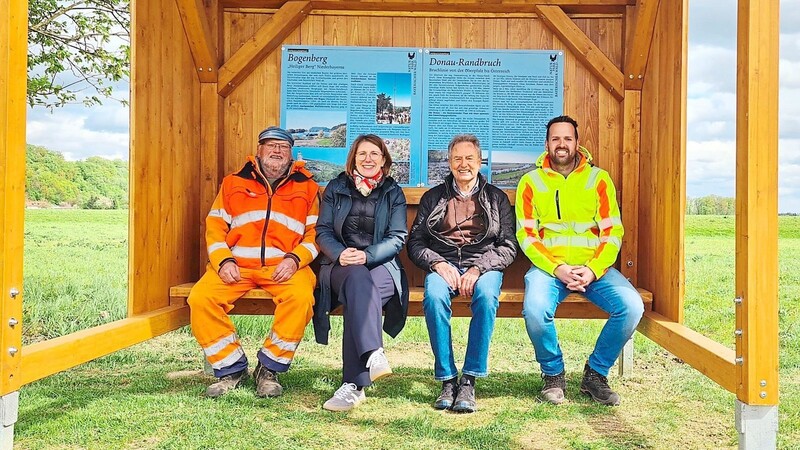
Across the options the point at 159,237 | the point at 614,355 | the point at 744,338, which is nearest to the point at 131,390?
the point at 159,237

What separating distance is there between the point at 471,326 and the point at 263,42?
8.41 feet

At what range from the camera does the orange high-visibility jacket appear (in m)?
4.48

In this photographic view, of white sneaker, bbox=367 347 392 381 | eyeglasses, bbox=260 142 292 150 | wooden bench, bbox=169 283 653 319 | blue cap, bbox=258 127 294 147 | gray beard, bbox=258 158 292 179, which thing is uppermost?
blue cap, bbox=258 127 294 147

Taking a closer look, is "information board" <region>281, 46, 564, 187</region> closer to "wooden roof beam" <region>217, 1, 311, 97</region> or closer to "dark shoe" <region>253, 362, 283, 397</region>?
"wooden roof beam" <region>217, 1, 311, 97</region>

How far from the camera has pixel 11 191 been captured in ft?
9.81

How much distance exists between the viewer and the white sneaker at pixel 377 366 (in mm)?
3729

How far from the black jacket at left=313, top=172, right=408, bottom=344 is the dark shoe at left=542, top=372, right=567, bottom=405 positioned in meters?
0.98

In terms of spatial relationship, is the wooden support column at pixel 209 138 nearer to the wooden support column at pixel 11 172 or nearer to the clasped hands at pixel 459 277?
the clasped hands at pixel 459 277

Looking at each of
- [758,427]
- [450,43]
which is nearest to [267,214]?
[450,43]

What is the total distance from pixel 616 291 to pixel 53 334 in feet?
19.8

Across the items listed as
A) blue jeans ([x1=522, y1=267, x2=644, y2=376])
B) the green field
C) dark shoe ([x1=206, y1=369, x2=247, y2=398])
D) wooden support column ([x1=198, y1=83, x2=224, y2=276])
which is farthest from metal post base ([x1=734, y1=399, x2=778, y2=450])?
wooden support column ([x1=198, y1=83, x2=224, y2=276])

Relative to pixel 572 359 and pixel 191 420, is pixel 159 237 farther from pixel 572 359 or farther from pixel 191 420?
pixel 572 359

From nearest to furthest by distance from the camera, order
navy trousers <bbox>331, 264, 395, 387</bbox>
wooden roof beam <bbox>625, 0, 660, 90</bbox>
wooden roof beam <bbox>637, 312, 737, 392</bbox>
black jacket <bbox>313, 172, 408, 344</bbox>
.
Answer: wooden roof beam <bbox>637, 312, 737, 392</bbox>
navy trousers <bbox>331, 264, 395, 387</bbox>
black jacket <bbox>313, 172, 408, 344</bbox>
wooden roof beam <bbox>625, 0, 660, 90</bbox>

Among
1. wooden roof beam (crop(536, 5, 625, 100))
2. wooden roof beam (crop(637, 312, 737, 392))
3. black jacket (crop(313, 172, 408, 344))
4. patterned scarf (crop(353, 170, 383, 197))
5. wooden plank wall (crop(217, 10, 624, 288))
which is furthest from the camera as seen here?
wooden plank wall (crop(217, 10, 624, 288))
